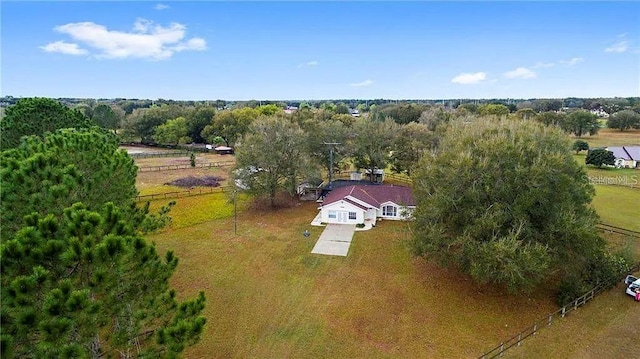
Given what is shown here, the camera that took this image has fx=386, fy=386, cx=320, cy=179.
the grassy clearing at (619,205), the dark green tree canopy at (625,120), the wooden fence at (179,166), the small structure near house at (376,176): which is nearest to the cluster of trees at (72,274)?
the small structure near house at (376,176)

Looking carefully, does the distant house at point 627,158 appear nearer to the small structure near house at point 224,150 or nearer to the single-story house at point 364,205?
the single-story house at point 364,205

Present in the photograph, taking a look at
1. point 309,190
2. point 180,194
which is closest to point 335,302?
point 309,190

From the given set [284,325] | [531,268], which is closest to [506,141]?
[531,268]

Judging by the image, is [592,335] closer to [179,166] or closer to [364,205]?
[364,205]

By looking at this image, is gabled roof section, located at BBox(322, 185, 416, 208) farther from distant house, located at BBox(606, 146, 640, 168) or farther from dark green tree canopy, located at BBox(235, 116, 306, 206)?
distant house, located at BBox(606, 146, 640, 168)

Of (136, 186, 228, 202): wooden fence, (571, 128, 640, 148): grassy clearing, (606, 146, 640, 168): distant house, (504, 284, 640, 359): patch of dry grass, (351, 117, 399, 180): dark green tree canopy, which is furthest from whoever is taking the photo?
(571, 128, 640, 148): grassy clearing

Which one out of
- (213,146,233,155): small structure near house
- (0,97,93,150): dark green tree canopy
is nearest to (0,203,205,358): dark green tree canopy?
(0,97,93,150): dark green tree canopy
